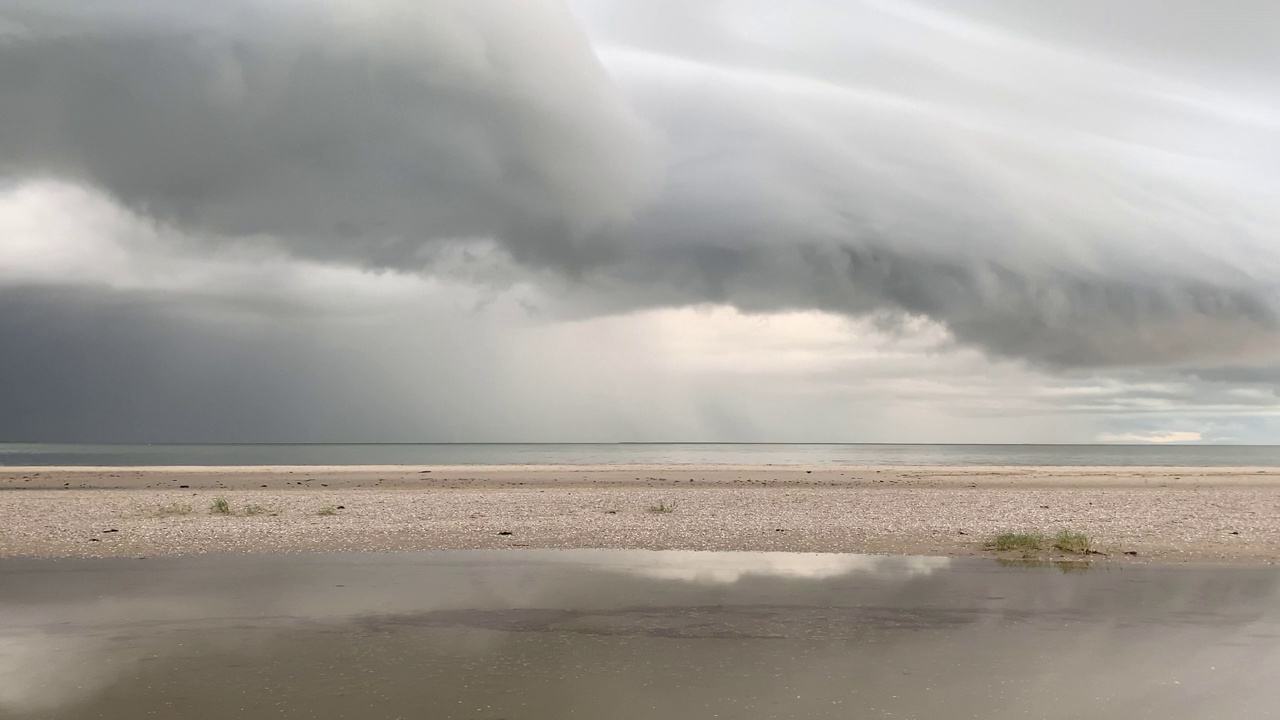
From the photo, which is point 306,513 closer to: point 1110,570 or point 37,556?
point 37,556

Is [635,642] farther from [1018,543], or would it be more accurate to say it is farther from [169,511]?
[169,511]

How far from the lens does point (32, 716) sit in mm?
11047

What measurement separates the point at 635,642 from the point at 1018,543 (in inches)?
641

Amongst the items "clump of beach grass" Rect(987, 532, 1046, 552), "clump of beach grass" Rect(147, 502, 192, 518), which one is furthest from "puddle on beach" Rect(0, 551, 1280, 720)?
"clump of beach grass" Rect(147, 502, 192, 518)

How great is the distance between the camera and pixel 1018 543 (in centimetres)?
2638

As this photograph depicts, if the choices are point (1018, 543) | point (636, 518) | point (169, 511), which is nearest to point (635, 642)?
point (1018, 543)

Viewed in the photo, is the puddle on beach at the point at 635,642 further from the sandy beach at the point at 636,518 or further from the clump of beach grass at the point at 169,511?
the clump of beach grass at the point at 169,511

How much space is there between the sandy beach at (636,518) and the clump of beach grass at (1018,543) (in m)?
0.56

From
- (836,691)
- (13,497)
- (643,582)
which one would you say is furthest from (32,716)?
(13,497)

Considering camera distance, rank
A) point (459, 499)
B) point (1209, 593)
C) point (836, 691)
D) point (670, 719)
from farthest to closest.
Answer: point (459, 499), point (1209, 593), point (836, 691), point (670, 719)

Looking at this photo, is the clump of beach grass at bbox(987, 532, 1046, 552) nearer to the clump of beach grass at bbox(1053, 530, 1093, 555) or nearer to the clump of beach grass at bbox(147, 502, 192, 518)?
the clump of beach grass at bbox(1053, 530, 1093, 555)

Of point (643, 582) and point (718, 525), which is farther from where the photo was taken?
point (718, 525)

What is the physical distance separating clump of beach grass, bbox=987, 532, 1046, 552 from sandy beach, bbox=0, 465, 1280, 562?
1.85ft

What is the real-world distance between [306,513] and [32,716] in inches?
1047
